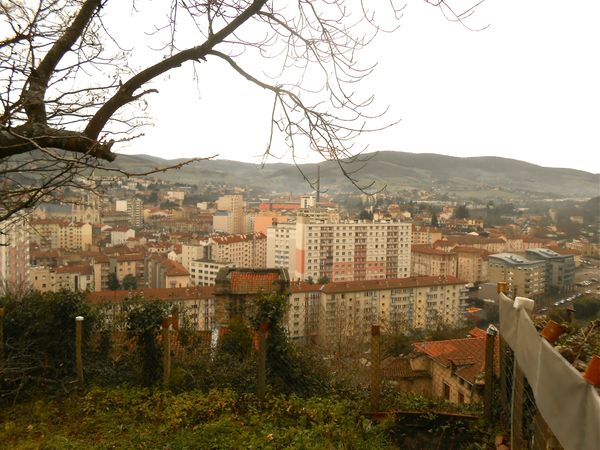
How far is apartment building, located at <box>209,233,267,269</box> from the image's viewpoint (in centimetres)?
4219

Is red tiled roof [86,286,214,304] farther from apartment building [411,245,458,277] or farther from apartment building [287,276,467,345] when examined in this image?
apartment building [411,245,458,277]

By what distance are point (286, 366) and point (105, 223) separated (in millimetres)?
61166

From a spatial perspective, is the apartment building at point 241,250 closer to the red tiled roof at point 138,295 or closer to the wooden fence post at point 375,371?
the red tiled roof at point 138,295

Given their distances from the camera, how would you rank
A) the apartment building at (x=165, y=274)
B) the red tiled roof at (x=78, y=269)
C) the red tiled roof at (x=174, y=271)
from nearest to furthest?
1. the red tiled roof at (x=78, y=269)
2. the apartment building at (x=165, y=274)
3. the red tiled roof at (x=174, y=271)

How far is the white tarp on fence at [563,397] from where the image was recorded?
112cm

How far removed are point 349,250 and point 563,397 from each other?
3797 centimetres

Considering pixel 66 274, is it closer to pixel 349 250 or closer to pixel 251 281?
pixel 349 250

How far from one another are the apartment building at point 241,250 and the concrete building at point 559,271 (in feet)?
79.4

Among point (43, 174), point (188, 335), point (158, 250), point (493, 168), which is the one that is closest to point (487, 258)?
point (158, 250)

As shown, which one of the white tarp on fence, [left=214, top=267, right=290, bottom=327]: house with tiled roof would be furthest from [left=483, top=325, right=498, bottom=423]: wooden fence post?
[left=214, top=267, right=290, bottom=327]: house with tiled roof

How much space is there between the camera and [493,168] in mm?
98000

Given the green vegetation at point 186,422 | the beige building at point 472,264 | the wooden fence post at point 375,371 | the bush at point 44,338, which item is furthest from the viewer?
the beige building at point 472,264

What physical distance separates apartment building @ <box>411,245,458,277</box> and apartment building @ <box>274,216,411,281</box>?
2869mm

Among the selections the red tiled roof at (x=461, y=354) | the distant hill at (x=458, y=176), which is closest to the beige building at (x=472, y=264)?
the distant hill at (x=458, y=176)
